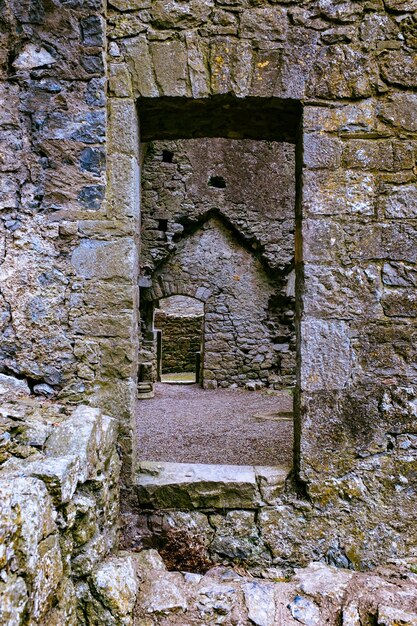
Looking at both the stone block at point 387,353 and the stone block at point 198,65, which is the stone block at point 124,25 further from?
the stone block at point 387,353

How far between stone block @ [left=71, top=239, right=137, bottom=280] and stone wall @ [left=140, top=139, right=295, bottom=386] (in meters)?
6.54

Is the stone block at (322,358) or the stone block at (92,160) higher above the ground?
the stone block at (92,160)

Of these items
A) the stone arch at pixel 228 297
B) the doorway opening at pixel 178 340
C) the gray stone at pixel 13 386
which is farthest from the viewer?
the doorway opening at pixel 178 340

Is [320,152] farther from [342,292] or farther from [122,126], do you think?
[122,126]

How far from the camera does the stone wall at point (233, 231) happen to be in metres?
9.23

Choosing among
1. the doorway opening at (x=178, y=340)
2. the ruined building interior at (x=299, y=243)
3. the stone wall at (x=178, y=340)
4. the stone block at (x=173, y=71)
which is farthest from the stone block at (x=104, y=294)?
the stone wall at (x=178, y=340)

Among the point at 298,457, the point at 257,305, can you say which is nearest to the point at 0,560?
the point at 298,457

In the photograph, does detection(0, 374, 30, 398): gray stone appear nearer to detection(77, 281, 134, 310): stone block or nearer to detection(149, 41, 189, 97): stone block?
detection(77, 281, 134, 310): stone block

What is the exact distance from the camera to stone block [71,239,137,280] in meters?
2.58

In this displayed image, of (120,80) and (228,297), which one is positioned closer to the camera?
(120,80)

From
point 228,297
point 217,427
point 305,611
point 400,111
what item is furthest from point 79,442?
point 228,297

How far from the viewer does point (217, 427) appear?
5688mm

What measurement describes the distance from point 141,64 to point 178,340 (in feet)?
39.5

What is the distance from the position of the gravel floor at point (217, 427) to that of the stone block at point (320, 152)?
2.05 metres
